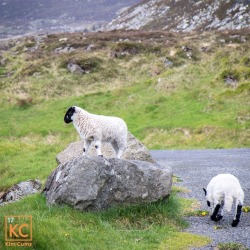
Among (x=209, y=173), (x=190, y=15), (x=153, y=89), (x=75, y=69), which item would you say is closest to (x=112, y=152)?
(x=209, y=173)

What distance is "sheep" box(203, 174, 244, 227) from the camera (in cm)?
1405

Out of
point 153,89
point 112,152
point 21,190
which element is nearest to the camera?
point 21,190

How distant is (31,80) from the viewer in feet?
206

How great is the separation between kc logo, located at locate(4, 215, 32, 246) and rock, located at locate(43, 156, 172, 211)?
3.38m

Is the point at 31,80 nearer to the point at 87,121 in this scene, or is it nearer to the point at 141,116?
the point at 141,116

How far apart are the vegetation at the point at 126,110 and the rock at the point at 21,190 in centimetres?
184

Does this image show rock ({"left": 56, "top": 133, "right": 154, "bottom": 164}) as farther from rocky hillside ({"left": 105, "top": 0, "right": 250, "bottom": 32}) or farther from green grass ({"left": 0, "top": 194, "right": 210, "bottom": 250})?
rocky hillside ({"left": 105, "top": 0, "right": 250, "bottom": 32})

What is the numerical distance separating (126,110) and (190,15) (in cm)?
9120

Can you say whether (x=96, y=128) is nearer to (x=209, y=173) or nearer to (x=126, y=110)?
(x=209, y=173)

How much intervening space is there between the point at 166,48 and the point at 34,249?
65629 millimetres

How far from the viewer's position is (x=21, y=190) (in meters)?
21.4

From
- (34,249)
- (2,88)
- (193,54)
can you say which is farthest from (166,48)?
(34,249)

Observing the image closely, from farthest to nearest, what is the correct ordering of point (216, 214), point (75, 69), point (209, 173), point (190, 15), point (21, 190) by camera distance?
point (190, 15), point (75, 69), point (209, 173), point (21, 190), point (216, 214)

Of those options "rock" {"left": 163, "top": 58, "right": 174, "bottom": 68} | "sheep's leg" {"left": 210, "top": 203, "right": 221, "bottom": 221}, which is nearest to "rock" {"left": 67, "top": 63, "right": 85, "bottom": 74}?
"rock" {"left": 163, "top": 58, "right": 174, "bottom": 68}
